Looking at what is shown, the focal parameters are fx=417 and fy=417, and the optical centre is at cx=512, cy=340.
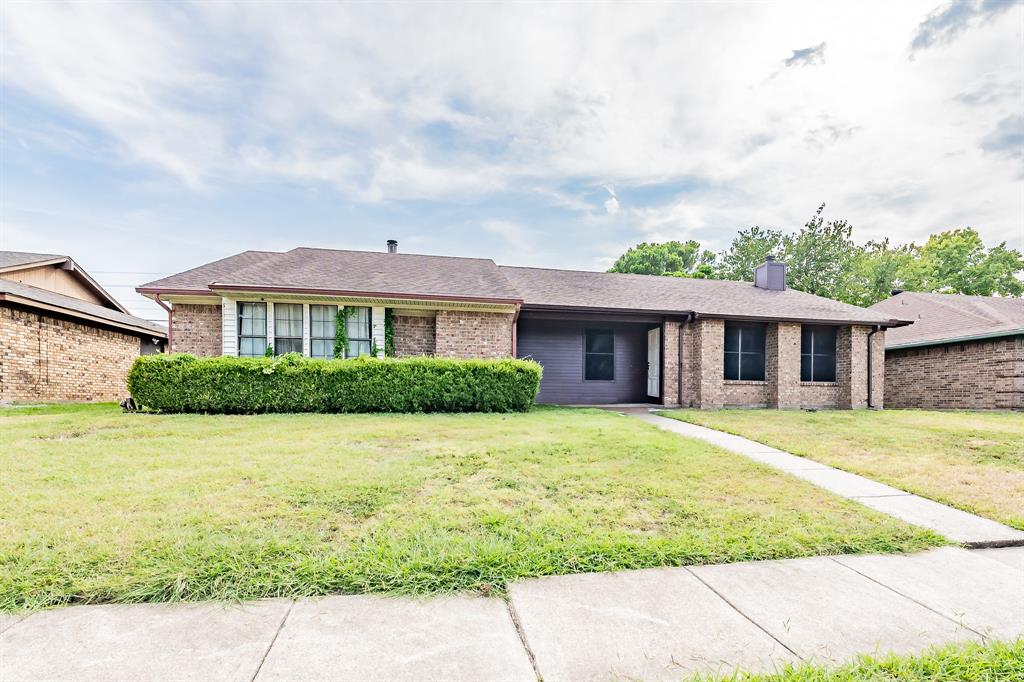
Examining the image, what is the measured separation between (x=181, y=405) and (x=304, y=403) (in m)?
2.37

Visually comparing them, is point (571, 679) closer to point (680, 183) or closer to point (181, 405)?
point (181, 405)

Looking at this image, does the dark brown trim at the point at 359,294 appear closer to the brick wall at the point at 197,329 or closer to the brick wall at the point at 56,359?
the brick wall at the point at 197,329

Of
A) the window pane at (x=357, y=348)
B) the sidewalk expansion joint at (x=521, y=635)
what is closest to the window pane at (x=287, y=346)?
the window pane at (x=357, y=348)

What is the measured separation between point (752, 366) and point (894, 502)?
Result: 31.3 feet

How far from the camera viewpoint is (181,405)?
8.47 metres

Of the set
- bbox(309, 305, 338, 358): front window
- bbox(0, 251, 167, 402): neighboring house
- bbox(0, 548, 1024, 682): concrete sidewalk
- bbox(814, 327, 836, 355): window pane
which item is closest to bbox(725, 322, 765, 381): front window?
bbox(814, 327, 836, 355): window pane

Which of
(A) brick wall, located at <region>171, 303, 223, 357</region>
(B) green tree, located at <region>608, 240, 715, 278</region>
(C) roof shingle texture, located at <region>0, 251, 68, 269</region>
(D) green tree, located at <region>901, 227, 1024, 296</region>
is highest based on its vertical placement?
(B) green tree, located at <region>608, 240, 715, 278</region>

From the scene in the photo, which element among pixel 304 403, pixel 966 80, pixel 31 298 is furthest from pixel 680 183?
pixel 31 298

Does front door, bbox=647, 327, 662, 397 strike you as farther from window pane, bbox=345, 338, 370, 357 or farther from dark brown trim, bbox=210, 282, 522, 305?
window pane, bbox=345, 338, 370, 357

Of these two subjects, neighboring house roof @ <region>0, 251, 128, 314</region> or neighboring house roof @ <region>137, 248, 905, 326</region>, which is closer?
neighboring house roof @ <region>137, 248, 905, 326</region>

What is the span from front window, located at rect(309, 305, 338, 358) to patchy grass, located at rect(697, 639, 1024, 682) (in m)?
10.6

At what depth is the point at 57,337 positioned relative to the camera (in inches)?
465

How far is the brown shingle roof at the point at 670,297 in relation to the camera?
11922mm

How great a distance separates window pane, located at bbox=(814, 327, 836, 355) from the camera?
1266cm
